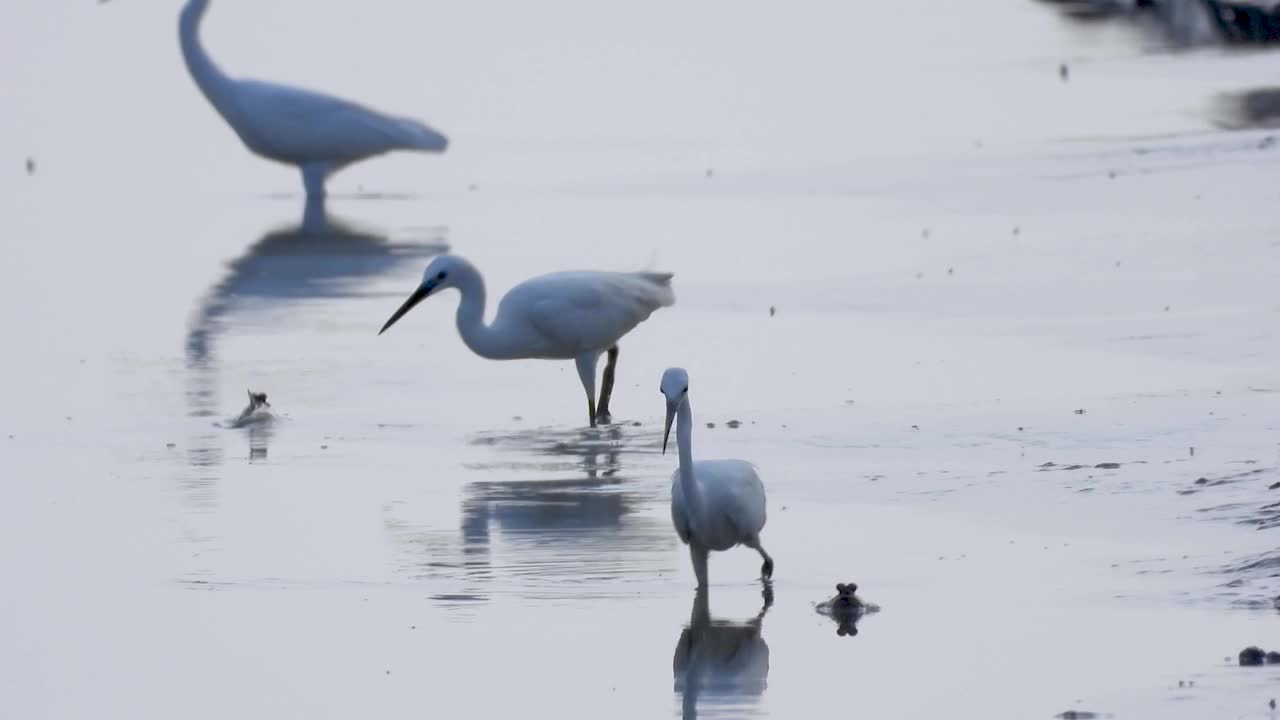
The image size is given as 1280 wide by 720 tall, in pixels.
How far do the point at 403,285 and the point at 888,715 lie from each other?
8650mm

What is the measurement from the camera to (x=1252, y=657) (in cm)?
711

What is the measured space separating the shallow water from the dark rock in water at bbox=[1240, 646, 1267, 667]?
3.7 inches

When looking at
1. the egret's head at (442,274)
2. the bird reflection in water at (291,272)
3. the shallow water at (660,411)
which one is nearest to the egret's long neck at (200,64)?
the shallow water at (660,411)

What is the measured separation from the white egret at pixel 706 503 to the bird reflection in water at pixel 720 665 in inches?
8.9

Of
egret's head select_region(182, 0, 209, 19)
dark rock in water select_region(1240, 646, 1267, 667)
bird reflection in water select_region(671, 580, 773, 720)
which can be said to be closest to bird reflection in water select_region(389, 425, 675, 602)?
bird reflection in water select_region(671, 580, 773, 720)

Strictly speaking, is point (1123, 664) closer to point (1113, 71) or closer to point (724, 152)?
point (724, 152)

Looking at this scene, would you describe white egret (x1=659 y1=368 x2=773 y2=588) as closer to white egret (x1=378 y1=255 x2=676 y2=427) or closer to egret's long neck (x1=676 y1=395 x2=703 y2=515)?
egret's long neck (x1=676 y1=395 x2=703 y2=515)

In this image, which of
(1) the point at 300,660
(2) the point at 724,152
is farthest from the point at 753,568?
(2) the point at 724,152

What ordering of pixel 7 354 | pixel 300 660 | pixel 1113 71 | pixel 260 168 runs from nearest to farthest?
pixel 300 660
pixel 7 354
pixel 260 168
pixel 1113 71

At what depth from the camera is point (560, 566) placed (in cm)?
881

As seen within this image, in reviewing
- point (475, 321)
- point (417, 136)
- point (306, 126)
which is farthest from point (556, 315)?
point (417, 136)

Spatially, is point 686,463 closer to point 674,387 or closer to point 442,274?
point 674,387

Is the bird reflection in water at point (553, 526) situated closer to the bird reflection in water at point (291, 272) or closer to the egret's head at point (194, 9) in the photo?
the bird reflection in water at point (291, 272)

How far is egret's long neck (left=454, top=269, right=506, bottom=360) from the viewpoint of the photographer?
12.0 meters
